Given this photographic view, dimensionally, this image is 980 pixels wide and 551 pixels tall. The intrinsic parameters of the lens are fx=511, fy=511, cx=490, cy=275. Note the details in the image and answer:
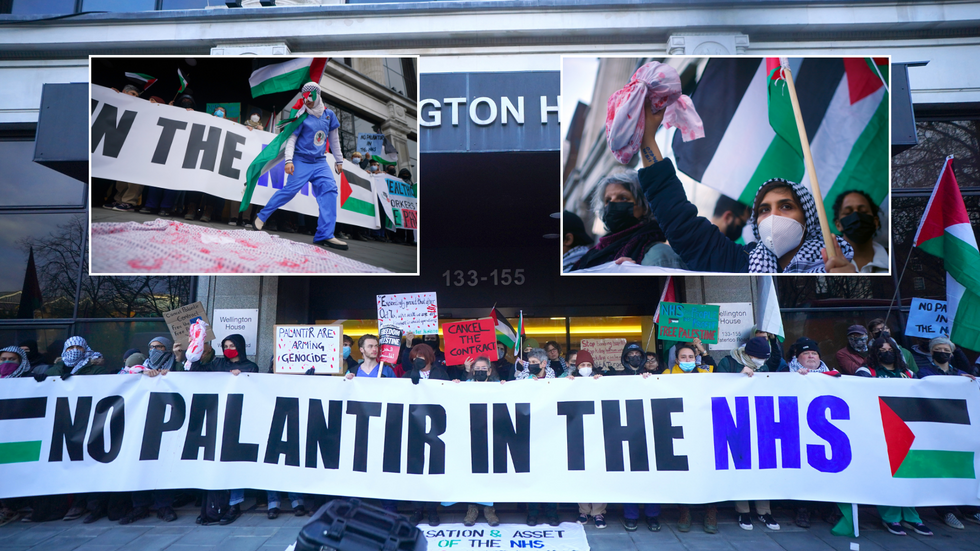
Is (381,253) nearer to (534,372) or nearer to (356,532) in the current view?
(534,372)

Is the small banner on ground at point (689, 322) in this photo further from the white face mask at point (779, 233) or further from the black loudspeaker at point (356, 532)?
the black loudspeaker at point (356, 532)

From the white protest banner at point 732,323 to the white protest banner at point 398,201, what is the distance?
4217mm

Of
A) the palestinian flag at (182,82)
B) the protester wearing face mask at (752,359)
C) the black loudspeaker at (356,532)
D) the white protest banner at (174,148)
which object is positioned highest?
the palestinian flag at (182,82)

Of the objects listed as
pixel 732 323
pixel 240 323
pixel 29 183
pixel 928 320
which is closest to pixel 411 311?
pixel 240 323

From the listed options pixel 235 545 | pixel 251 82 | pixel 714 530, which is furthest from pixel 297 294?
pixel 714 530

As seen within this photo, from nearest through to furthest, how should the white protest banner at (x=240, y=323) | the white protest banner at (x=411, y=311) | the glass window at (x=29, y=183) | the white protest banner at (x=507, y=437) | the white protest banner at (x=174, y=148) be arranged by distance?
1. the white protest banner at (x=507, y=437)
2. the white protest banner at (x=174, y=148)
3. the white protest banner at (x=411, y=311)
4. the white protest banner at (x=240, y=323)
5. the glass window at (x=29, y=183)

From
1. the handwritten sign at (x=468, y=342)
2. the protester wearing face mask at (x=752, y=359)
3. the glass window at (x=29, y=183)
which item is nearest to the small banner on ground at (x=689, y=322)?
the protester wearing face mask at (x=752, y=359)

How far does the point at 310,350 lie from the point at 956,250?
288 inches

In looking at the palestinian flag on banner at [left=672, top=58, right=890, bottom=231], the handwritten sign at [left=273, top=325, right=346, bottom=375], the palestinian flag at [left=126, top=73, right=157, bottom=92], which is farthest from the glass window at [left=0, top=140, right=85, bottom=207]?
the palestinian flag on banner at [left=672, top=58, right=890, bottom=231]

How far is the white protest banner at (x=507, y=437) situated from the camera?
15.9 ft

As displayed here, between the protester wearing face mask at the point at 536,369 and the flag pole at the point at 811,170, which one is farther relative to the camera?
the flag pole at the point at 811,170

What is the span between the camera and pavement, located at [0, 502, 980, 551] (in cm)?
460

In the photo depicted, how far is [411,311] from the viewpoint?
6.48 meters

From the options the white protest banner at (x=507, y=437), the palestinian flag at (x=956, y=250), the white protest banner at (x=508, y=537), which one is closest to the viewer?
the white protest banner at (x=508, y=537)
